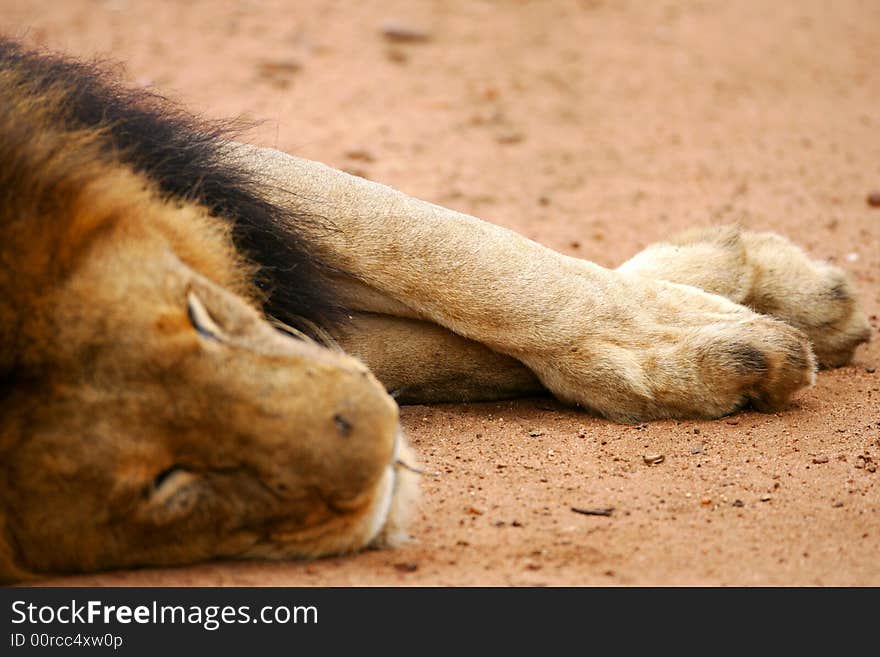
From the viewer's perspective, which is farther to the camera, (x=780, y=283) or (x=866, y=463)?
(x=780, y=283)

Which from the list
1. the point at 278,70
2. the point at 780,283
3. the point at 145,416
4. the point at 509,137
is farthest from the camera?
the point at 278,70

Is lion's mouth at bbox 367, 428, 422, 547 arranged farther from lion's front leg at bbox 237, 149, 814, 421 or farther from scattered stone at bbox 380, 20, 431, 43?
scattered stone at bbox 380, 20, 431, 43

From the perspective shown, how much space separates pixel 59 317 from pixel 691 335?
171cm

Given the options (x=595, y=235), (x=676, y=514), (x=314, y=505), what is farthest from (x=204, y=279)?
(x=595, y=235)

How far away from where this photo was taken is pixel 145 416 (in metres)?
2.24

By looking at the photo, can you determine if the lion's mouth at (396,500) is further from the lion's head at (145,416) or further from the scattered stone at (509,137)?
the scattered stone at (509,137)

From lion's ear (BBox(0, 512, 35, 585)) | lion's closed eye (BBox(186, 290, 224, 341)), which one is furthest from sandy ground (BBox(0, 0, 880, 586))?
lion's closed eye (BBox(186, 290, 224, 341))

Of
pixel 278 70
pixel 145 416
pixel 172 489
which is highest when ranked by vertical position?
pixel 145 416

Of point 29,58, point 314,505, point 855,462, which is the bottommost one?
point 855,462

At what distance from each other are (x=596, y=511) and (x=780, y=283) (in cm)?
129

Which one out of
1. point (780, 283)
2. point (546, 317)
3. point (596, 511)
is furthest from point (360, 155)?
point (596, 511)

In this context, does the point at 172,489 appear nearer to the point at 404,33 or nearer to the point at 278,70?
the point at 278,70

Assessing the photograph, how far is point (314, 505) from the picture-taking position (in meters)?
2.29
